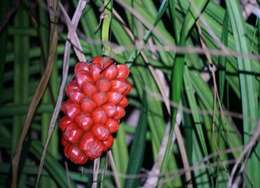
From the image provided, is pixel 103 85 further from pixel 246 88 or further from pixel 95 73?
pixel 246 88

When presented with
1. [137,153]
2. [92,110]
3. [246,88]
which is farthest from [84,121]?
[246,88]

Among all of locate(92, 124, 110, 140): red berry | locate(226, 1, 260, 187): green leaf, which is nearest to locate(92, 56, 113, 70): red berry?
locate(92, 124, 110, 140): red berry

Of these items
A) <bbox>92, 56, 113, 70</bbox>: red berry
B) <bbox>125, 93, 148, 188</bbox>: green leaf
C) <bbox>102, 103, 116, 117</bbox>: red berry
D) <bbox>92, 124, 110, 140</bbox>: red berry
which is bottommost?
<bbox>125, 93, 148, 188</bbox>: green leaf

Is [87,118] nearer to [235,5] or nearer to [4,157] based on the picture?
[235,5]

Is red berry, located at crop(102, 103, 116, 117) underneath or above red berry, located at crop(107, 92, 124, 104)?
underneath

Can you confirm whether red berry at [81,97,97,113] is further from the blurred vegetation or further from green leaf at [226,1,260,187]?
green leaf at [226,1,260,187]

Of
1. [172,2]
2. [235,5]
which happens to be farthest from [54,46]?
[235,5]

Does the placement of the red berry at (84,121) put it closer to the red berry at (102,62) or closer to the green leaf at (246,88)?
the red berry at (102,62)
